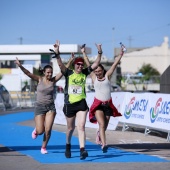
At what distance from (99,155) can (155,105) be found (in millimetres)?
5359

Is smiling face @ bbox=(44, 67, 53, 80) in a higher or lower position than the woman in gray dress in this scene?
higher

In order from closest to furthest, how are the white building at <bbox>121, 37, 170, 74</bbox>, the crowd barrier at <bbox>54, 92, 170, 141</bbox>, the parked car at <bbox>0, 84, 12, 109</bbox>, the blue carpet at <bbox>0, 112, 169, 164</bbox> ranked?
the blue carpet at <bbox>0, 112, 169, 164</bbox>
the crowd barrier at <bbox>54, 92, 170, 141</bbox>
the parked car at <bbox>0, 84, 12, 109</bbox>
the white building at <bbox>121, 37, 170, 74</bbox>

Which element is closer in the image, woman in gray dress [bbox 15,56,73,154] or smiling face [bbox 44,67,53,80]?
woman in gray dress [bbox 15,56,73,154]

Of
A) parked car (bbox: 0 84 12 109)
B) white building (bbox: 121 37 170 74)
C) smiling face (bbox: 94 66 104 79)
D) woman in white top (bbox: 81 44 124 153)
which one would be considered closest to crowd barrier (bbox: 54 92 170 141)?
woman in white top (bbox: 81 44 124 153)

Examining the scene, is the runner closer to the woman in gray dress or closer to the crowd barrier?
the woman in gray dress

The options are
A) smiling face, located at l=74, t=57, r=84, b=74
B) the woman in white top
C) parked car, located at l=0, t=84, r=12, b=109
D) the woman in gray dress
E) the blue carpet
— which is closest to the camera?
the blue carpet

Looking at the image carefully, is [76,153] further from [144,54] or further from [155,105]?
[144,54]

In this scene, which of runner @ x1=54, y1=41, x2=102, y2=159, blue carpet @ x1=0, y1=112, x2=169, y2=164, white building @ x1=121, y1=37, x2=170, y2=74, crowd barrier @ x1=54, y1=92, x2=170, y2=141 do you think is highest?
white building @ x1=121, y1=37, x2=170, y2=74

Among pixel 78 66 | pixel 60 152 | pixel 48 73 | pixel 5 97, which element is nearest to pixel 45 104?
pixel 48 73

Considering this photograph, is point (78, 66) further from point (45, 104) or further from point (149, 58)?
point (149, 58)

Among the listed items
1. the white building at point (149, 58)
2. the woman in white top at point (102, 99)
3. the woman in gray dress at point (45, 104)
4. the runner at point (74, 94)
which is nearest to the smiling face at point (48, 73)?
the woman in gray dress at point (45, 104)

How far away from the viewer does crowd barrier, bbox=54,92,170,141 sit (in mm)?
15842

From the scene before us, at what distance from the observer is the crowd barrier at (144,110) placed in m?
15.8

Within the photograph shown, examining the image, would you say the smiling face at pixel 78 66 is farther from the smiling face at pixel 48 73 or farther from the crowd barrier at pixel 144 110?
the crowd barrier at pixel 144 110
